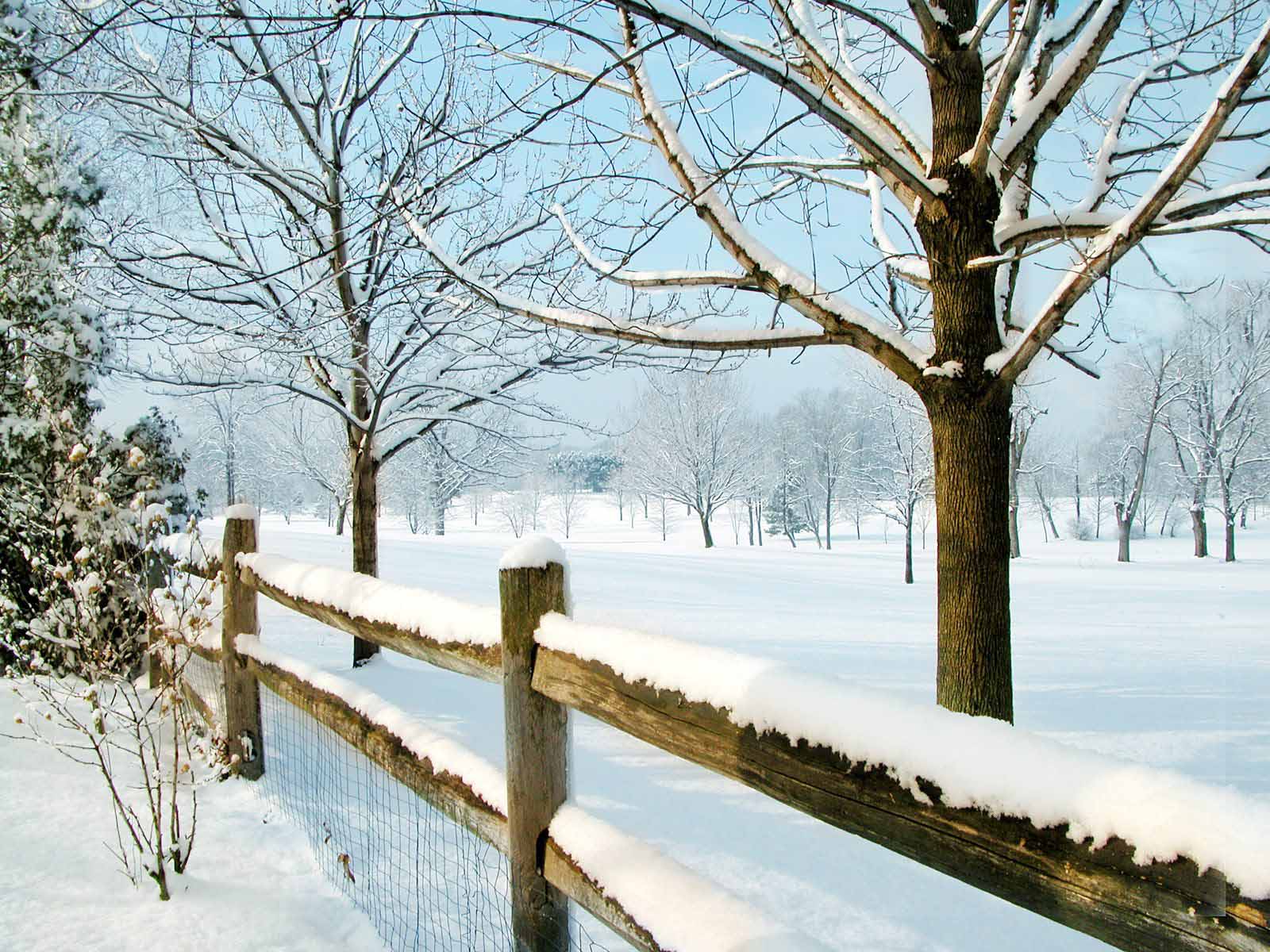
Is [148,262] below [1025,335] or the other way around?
the other way around

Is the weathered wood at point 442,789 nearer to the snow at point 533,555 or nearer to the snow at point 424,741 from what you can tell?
the snow at point 424,741

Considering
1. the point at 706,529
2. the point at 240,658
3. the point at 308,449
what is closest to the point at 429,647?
the point at 240,658

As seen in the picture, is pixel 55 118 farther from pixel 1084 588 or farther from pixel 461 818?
pixel 1084 588

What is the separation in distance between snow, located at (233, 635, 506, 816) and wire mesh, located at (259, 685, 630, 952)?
0.77 feet

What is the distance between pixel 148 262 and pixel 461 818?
289 inches

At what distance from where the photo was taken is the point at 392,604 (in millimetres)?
2635

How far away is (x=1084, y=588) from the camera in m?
20.6

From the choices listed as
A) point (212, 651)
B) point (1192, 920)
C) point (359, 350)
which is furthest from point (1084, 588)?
point (1192, 920)

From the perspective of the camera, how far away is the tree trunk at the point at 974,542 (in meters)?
3.92

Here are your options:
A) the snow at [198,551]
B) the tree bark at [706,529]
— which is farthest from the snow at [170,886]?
the tree bark at [706,529]

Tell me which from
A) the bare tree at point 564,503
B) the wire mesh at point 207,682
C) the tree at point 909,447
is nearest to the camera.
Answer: the wire mesh at point 207,682

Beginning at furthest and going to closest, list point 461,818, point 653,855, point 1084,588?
point 1084,588 < point 461,818 < point 653,855

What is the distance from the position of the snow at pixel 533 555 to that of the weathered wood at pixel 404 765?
742mm

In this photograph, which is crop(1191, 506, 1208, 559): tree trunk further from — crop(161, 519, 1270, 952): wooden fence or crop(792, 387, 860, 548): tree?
crop(161, 519, 1270, 952): wooden fence
